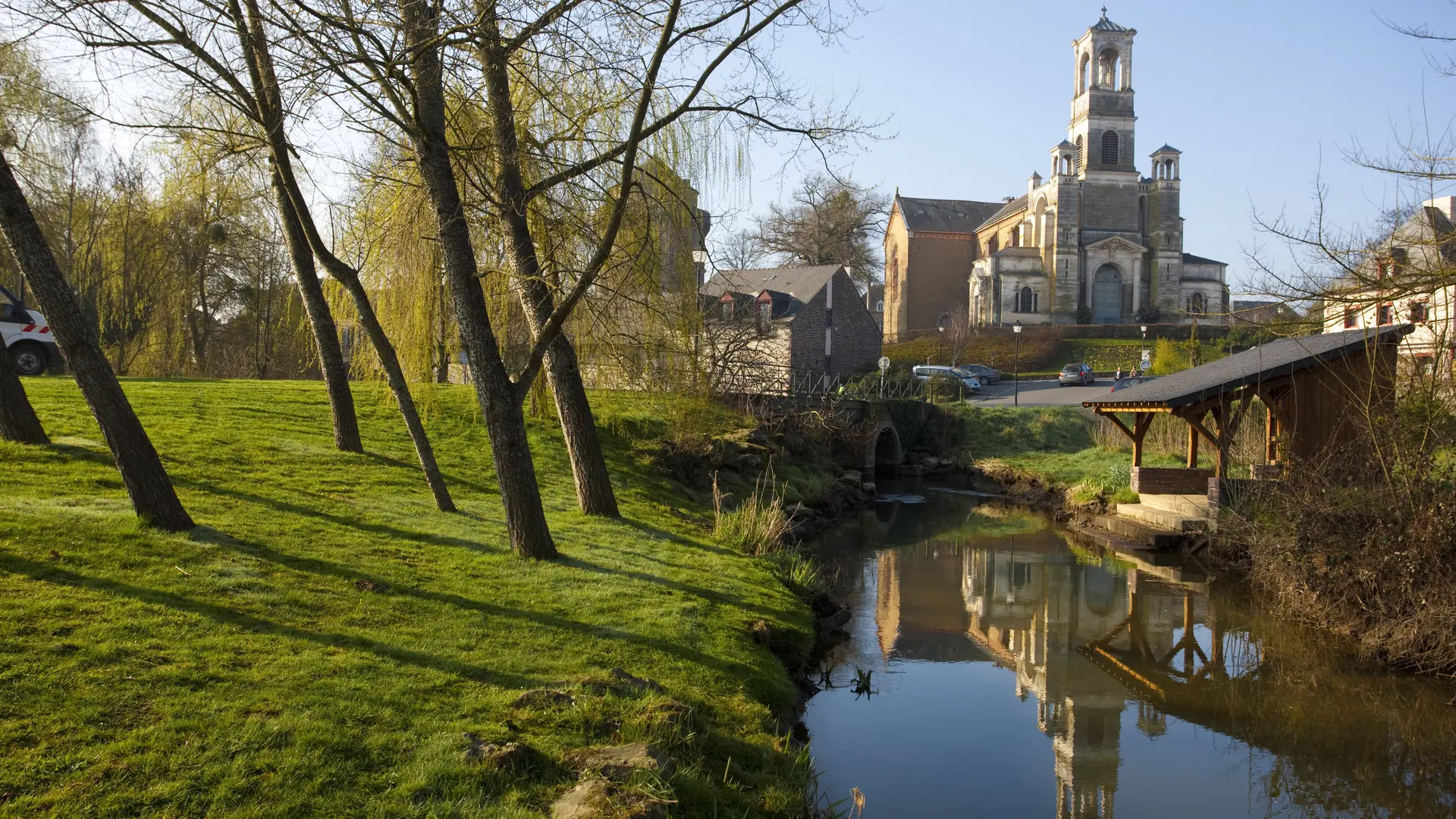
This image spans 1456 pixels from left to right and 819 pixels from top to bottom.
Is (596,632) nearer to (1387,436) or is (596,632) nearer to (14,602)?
(14,602)

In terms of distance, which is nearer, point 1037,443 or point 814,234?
point 1037,443

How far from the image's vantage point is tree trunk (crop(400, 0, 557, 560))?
7.97 metres

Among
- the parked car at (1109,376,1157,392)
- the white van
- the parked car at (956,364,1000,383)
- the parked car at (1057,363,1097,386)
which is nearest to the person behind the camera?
the white van

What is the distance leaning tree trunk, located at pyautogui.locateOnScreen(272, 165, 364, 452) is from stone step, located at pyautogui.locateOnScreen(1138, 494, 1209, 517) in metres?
14.8

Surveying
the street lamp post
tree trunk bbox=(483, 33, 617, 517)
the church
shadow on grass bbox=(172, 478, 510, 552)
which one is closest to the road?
the street lamp post

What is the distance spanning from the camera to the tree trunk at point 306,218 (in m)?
8.05

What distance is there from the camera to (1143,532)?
57.8 ft

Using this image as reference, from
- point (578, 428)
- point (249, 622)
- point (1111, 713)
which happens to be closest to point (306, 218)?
point (578, 428)

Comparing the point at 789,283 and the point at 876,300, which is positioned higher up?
the point at 876,300

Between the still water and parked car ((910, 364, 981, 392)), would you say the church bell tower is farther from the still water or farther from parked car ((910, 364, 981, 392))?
the still water

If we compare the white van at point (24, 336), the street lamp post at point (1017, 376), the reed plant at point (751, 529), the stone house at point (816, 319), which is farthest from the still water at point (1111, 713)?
the street lamp post at point (1017, 376)

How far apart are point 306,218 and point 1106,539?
1579 cm

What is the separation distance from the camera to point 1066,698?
969 centimetres

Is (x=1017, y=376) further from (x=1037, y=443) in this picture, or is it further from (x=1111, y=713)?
(x=1111, y=713)
